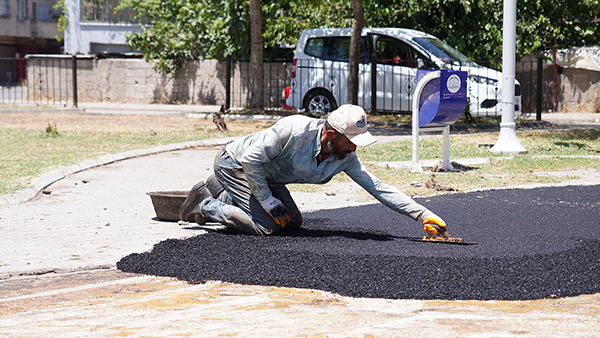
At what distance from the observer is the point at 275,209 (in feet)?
19.6

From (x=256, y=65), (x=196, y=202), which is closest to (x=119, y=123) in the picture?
(x=256, y=65)

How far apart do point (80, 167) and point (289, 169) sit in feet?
17.3

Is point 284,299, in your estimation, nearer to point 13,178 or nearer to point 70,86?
point 13,178

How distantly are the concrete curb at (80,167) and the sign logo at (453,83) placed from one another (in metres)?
4.85

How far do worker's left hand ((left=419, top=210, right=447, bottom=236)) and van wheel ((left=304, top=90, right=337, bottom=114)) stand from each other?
455 inches

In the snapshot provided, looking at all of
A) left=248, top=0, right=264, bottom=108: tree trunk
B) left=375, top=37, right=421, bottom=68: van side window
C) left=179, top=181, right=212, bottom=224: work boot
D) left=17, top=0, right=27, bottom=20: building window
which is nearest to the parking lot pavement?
left=179, top=181, right=212, bottom=224: work boot

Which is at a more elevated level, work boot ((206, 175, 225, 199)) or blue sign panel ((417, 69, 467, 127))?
blue sign panel ((417, 69, 467, 127))

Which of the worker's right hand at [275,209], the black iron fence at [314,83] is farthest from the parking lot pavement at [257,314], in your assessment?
the black iron fence at [314,83]

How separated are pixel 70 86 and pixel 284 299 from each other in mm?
22999

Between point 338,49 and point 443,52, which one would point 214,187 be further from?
point 338,49

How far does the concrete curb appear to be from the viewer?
8172 mm

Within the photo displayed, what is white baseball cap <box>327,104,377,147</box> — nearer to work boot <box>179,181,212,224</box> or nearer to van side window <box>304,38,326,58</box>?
work boot <box>179,181,212,224</box>

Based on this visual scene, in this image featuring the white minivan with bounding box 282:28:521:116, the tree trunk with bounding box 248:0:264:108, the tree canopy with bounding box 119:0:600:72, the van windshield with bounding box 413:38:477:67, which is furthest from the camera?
the tree canopy with bounding box 119:0:600:72

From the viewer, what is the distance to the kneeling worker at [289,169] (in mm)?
5637
